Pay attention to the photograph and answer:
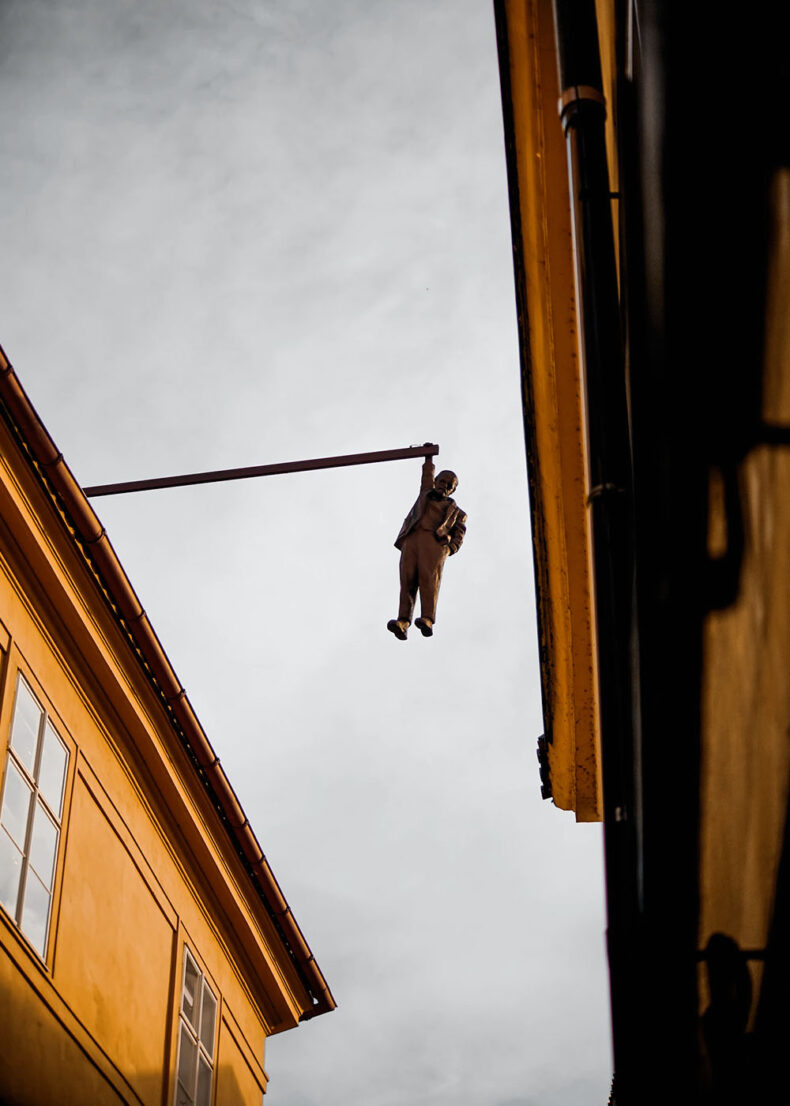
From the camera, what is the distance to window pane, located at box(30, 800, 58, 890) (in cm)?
843

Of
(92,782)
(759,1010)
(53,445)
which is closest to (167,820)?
(92,782)

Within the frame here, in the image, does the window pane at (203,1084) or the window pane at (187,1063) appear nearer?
the window pane at (187,1063)

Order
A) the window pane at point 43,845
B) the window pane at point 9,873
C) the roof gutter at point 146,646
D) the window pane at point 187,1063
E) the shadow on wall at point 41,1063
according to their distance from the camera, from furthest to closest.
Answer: the window pane at point 187,1063 < the roof gutter at point 146,646 < the window pane at point 43,845 < the window pane at point 9,873 < the shadow on wall at point 41,1063

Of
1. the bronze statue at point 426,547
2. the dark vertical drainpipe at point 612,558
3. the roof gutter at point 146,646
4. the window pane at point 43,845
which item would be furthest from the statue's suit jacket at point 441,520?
the dark vertical drainpipe at point 612,558

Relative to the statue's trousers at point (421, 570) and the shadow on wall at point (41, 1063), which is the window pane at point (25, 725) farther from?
the statue's trousers at point (421, 570)

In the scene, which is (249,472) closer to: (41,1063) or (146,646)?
(146,646)

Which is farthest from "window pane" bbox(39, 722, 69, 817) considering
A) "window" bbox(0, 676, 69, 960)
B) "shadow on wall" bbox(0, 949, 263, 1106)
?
"shadow on wall" bbox(0, 949, 263, 1106)

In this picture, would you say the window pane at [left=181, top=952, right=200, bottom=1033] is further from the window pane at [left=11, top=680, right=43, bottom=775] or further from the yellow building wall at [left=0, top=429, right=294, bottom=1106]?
the window pane at [left=11, top=680, right=43, bottom=775]

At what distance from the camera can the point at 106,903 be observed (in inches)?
378

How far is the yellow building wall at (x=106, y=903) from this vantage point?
8055 millimetres

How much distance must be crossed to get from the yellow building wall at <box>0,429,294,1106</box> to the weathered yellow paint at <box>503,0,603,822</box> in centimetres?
319

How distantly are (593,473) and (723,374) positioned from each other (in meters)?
0.66

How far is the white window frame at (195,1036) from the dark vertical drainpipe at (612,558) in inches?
326

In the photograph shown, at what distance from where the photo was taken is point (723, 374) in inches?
114
